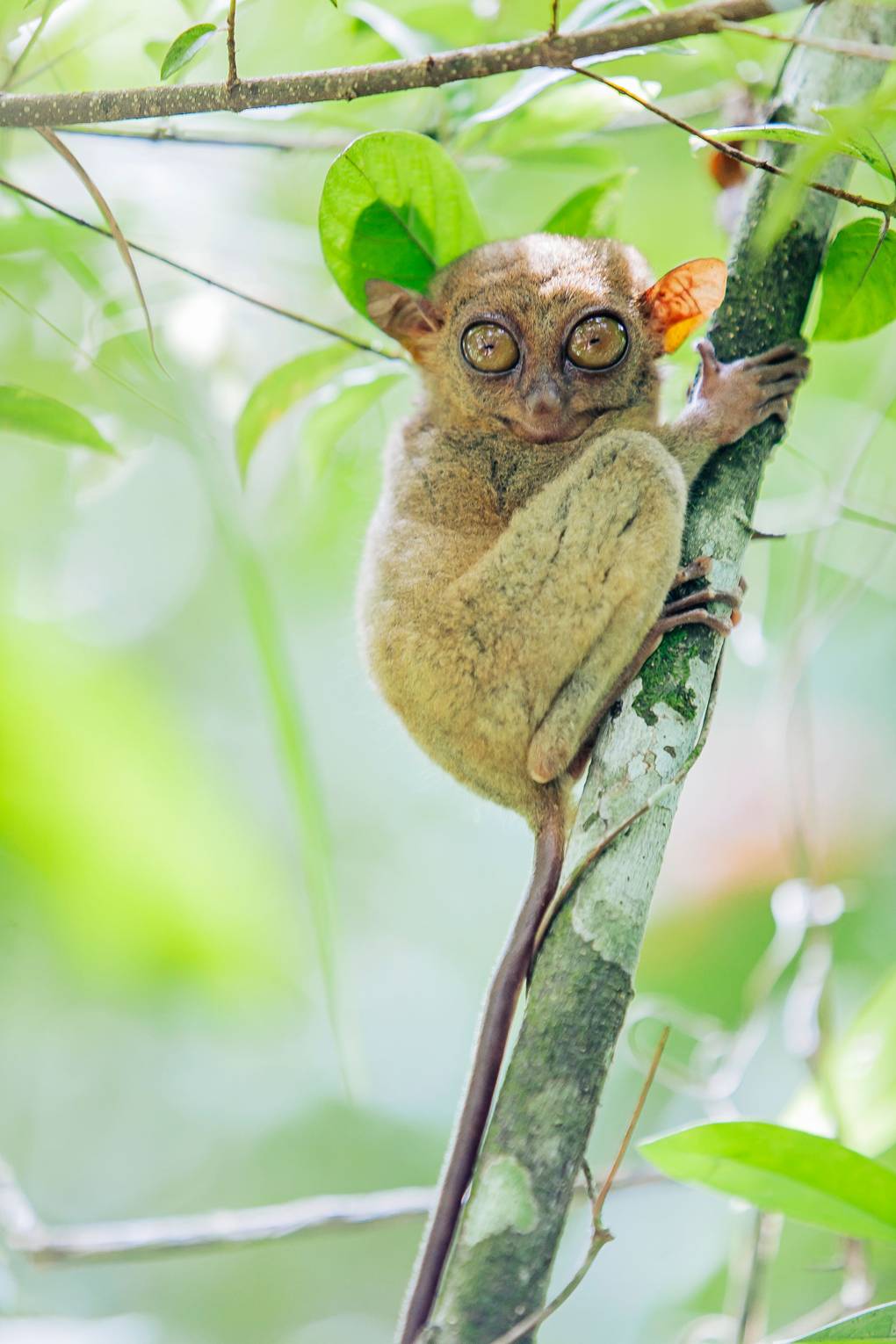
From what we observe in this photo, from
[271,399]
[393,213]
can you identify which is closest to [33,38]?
[393,213]

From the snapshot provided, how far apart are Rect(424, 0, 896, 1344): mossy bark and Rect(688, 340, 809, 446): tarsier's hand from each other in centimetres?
4

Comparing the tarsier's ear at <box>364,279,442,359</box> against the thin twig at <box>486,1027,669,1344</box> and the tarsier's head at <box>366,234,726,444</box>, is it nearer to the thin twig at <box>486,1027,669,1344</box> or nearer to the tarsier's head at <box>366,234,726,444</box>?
the tarsier's head at <box>366,234,726,444</box>

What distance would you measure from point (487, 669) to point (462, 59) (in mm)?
1296

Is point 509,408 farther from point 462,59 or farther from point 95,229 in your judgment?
point 462,59

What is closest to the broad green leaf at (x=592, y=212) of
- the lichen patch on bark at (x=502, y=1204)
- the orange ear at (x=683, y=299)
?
the orange ear at (x=683, y=299)

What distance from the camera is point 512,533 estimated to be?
271cm

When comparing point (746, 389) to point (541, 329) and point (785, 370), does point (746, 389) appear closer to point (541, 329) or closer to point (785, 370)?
point (785, 370)

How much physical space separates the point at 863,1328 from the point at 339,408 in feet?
6.82

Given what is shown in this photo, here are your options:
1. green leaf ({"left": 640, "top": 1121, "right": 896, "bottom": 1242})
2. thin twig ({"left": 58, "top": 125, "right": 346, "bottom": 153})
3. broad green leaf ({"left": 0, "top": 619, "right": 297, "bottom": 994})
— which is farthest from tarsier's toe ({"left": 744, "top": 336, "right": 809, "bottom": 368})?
broad green leaf ({"left": 0, "top": 619, "right": 297, "bottom": 994})

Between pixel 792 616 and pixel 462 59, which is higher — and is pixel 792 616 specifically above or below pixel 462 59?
below

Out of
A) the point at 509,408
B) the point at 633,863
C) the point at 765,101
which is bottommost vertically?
the point at 633,863

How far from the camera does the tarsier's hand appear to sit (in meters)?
2.42

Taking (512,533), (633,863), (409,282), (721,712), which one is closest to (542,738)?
(512,533)

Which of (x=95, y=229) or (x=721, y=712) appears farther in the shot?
(x=721, y=712)
